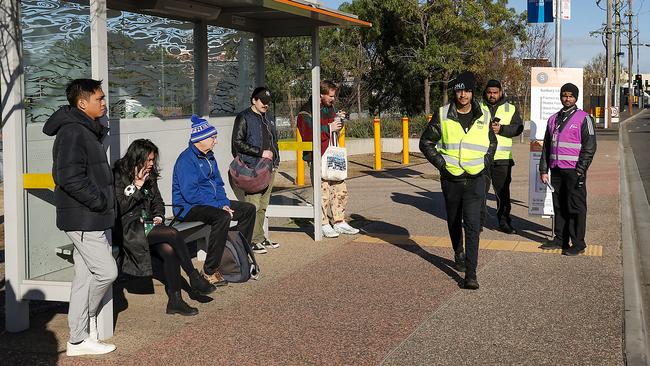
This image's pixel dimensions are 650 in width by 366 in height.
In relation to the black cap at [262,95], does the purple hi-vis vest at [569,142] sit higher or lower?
lower

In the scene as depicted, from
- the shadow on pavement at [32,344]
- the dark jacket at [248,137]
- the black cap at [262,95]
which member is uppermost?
the black cap at [262,95]

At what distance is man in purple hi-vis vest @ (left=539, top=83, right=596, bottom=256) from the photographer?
8.77m

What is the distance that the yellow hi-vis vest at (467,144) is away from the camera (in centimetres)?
745

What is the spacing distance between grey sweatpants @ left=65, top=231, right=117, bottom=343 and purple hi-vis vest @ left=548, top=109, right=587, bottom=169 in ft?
16.8

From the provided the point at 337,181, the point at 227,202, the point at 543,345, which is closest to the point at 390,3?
the point at 337,181

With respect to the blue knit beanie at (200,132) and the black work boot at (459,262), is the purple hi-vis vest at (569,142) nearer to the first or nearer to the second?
the black work boot at (459,262)

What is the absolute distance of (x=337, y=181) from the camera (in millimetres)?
9891

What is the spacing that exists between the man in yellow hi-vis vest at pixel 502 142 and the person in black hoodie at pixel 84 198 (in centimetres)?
559

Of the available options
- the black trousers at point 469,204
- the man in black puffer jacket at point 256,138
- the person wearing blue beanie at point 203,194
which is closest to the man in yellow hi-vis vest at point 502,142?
the black trousers at point 469,204

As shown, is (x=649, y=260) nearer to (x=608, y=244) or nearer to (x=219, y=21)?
(x=608, y=244)

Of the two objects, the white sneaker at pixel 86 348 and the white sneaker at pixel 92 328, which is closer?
the white sneaker at pixel 86 348

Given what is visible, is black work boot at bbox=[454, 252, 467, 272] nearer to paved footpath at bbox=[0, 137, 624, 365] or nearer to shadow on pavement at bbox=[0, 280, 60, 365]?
paved footpath at bbox=[0, 137, 624, 365]

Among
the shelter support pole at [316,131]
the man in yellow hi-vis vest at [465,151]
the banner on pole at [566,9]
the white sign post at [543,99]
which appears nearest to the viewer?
the man in yellow hi-vis vest at [465,151]

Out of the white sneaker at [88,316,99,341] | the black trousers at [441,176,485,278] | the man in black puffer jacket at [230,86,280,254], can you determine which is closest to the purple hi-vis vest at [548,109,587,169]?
the black trousers at [441,176,485,278]
